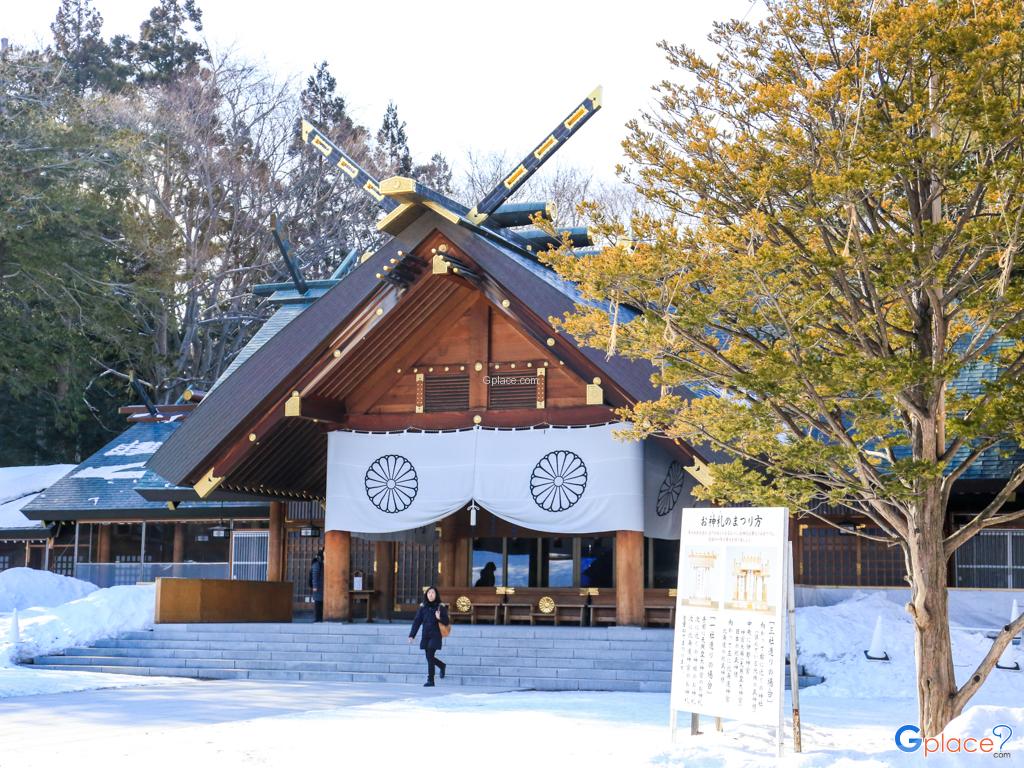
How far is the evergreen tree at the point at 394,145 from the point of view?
43750 mm

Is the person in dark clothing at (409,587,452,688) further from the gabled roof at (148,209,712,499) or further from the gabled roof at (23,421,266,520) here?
the gabled roof at (23,421,266,520)

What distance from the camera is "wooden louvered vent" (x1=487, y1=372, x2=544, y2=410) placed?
19.2m

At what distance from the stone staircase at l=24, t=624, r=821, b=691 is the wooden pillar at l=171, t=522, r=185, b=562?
647 cm

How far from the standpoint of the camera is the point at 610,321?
10.4 m

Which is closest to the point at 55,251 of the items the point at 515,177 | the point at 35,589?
the point at 35,589

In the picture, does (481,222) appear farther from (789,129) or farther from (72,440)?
(72,440)

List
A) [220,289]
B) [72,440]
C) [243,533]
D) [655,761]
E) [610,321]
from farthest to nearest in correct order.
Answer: [72,440], [220,289], [243,533], [610,321], [655,761]

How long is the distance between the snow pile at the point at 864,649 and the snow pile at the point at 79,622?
10.6 meters

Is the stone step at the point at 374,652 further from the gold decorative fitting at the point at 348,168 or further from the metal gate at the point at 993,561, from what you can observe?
the gold decorative fitting at the point at 348,168

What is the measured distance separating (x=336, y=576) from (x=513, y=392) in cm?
421

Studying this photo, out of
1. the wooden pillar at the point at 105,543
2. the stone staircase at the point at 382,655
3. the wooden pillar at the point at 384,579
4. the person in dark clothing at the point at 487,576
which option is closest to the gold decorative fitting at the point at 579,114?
the stone staircase at the point at 382,655

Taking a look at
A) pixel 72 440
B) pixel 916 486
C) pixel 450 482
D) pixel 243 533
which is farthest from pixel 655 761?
pixel 72 440

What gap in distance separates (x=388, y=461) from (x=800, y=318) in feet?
36.0

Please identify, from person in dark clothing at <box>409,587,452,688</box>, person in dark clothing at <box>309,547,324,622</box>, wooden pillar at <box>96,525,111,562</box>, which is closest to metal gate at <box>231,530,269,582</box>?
person in dark clothing at <box>309,547,324,622</box>
